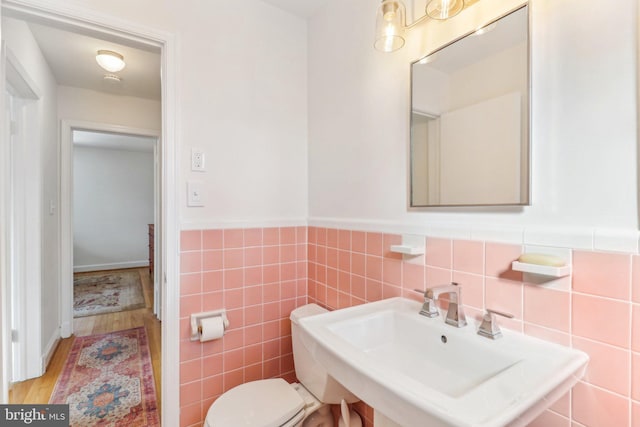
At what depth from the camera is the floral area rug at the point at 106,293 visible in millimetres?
3428

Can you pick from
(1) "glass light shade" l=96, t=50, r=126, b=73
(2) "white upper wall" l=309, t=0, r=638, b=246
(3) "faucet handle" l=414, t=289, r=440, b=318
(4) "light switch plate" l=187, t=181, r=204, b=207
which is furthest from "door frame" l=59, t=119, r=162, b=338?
(3) "faucet handle" l=414, t=289, r=440, b=318

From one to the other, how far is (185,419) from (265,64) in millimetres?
1896

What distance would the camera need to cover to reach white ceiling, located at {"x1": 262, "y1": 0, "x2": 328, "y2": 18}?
1.65 m

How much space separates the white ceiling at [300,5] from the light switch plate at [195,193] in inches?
43.2

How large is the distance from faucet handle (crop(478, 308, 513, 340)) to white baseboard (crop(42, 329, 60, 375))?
114 inches

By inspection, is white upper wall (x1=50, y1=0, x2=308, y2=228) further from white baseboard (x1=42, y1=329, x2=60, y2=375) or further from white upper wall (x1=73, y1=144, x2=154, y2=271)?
white upper wall (x1=73, y1=144, x2=154, y2=271)

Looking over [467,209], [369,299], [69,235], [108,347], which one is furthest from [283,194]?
[69,235]

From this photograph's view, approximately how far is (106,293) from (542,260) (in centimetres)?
478

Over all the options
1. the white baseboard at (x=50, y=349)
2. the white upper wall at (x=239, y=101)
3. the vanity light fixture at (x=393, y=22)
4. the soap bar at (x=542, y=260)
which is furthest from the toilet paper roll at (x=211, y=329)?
the white baseboard at (x=50, y=349)

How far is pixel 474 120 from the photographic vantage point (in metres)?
0.99

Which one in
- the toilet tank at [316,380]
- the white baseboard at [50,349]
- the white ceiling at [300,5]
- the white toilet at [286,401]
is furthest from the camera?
the white baseboard at [50,349]

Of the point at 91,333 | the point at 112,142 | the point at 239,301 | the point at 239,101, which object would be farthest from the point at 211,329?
the point at 112,142

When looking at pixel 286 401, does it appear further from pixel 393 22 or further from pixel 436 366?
pixel 393 22

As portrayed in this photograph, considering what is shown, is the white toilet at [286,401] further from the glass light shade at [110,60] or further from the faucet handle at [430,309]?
the glass light shade at [110,60]
